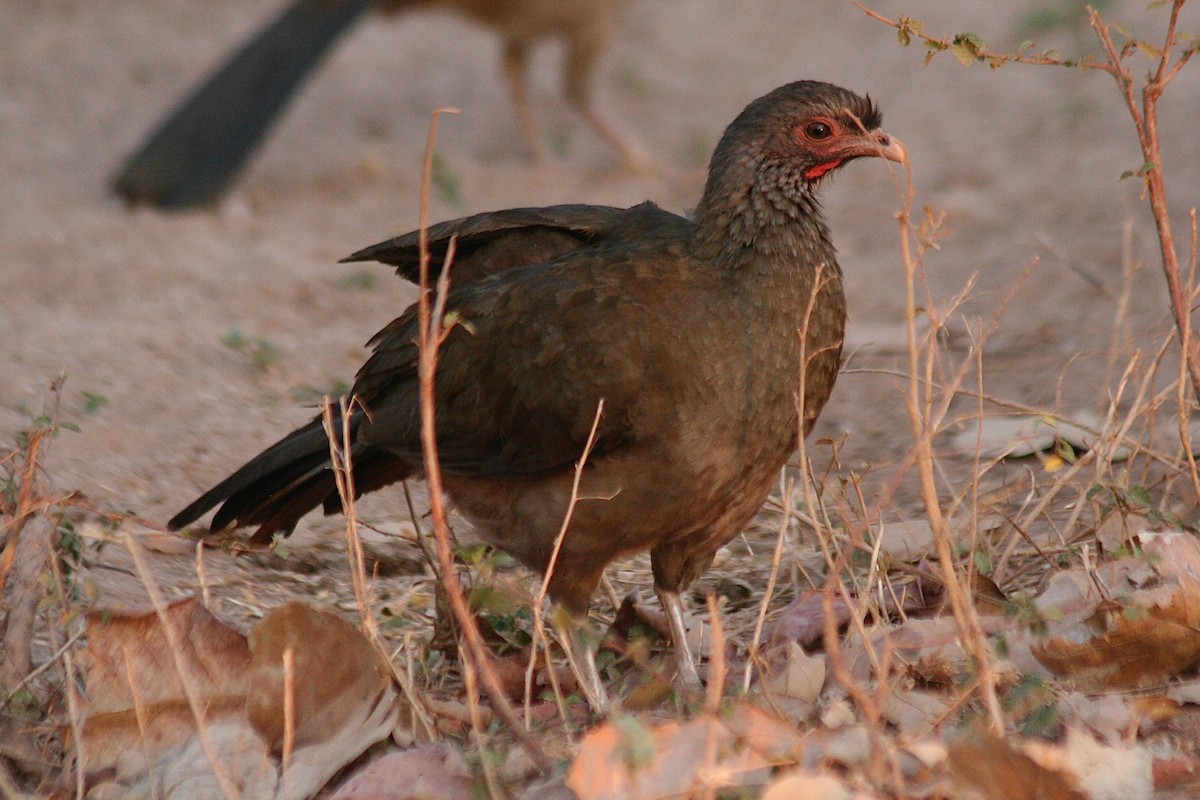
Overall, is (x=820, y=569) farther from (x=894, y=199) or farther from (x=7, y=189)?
(x=7, y=189)

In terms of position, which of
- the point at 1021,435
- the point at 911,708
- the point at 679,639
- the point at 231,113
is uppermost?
the point at 231,113

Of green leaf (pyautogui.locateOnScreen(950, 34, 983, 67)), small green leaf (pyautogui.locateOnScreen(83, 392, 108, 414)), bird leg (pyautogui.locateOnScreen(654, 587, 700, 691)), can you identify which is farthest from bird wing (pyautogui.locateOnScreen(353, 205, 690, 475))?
small green leaf (pyautogui.locateOnScreen(83, 392, 108, 414))

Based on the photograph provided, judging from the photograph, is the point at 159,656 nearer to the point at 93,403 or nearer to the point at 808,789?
the point at 808,789

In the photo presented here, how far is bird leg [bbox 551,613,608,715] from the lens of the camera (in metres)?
2.71

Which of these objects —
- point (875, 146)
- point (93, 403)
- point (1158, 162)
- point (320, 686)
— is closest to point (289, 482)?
point (320, 686)

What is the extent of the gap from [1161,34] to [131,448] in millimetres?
7085

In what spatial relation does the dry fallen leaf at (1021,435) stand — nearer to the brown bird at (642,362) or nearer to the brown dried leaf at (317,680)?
the brown bird at (642,362)

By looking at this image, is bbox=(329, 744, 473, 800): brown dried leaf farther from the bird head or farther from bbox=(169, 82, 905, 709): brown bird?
the bird head

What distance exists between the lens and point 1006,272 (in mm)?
6871

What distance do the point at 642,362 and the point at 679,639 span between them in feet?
2.28

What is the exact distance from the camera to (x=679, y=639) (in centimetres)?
351

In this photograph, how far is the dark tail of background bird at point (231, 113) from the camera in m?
7.93

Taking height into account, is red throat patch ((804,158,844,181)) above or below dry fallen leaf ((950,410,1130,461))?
above

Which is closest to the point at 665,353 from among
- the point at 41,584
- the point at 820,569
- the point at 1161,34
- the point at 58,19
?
the point at 820,569
